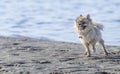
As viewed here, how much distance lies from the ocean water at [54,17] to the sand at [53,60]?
312 cm

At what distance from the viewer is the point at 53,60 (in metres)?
12.8

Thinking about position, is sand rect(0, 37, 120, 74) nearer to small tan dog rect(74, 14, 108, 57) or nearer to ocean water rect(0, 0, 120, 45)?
small tan dog rect(74, 14, 108, 57)

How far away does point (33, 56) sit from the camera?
1350 cm

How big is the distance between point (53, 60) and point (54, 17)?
12.7m

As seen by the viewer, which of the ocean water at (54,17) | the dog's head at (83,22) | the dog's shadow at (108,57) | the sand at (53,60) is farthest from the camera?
the ocean water at (54,17)

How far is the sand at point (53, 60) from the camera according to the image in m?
11.6

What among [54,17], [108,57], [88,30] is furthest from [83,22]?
[54,17]

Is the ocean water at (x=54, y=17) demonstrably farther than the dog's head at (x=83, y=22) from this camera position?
Yes

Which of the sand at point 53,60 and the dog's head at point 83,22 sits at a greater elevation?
the dog's head at point 83,22

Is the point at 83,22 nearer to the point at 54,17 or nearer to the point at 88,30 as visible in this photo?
the point at 88,30

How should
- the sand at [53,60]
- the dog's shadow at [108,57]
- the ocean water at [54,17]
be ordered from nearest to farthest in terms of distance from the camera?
the sand at [53,60]
the dog's shadow at [108,57]
the ocean water at [54,17]

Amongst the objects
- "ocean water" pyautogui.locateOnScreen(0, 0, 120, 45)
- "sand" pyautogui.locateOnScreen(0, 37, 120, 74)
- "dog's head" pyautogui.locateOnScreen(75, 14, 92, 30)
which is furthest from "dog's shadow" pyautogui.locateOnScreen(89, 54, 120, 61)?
"ocean water" pyautogui.locateOnScreen(0, 0, 120, 45)

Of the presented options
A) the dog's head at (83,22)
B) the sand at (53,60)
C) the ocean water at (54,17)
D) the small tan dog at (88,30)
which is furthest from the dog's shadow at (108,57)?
the ocean water at (54,17)

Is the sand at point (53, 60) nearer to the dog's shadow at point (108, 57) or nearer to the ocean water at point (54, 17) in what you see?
the dog's shadow at point (108, 57)
